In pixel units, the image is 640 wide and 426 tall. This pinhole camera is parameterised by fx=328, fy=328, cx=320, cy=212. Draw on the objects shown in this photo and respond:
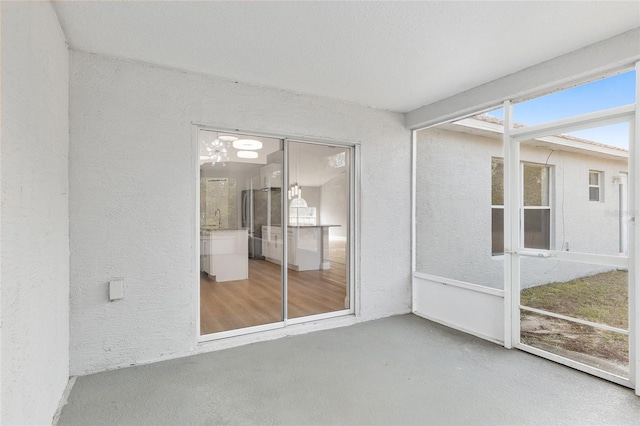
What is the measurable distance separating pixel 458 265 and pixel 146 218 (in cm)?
343

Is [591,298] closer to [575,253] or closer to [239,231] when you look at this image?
[575,253]

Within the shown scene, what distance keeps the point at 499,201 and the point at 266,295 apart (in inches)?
107

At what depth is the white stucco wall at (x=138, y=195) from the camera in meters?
2.65

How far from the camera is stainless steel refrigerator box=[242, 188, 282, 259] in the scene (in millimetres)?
3430

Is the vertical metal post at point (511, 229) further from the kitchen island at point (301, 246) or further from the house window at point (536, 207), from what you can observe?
the kitchen island at point (301, 246)

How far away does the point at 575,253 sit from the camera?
9.25 ft

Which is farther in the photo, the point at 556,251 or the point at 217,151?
the point at 217,151

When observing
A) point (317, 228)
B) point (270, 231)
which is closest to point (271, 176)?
point (270, 231)

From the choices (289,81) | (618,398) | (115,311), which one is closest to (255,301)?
(115,311)

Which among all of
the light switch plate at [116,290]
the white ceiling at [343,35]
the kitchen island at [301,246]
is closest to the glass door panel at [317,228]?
the kitchen island at [301,246]

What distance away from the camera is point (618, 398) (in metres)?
2.32

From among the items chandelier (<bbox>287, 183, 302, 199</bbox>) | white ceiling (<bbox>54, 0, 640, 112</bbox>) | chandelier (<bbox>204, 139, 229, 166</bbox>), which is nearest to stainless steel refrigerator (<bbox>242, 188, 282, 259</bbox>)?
chandelier (<bbox>287, 183, 302, 199</bbox>)

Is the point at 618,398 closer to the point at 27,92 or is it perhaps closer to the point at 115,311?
the point at 115,311

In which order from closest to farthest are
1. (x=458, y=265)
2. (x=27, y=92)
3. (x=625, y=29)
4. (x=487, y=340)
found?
(x=27, y=92) < (x=625, y=29) < (x=487, y=340) < (x=458, y=265)
